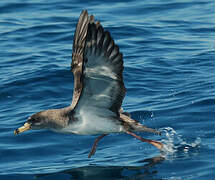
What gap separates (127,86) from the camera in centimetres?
1032

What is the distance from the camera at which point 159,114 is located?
8.80 metres

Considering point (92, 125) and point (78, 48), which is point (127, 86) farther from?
point (92, 125)

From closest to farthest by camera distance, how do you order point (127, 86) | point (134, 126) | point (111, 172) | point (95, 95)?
point (95, 95)
point (111, 172)
point (134, 126)
point (127, 86)

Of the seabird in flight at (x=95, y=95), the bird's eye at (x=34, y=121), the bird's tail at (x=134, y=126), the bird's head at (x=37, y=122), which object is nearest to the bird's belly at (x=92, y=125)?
the seabird in flight at (x=95, y=95)

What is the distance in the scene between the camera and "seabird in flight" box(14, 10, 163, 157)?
5711 mm

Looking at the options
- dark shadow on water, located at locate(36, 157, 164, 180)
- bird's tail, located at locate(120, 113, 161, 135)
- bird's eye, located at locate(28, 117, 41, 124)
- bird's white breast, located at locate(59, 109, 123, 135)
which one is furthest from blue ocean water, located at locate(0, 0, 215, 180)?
bird's eye, located at locate(28, 117, 41, 124)

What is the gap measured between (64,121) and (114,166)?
3.13 feet

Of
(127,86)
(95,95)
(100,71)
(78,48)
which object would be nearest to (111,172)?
(95,95)

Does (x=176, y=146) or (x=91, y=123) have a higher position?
(x=91, y=123)

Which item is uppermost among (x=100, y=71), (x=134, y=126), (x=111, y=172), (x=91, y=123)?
(x=100, y=71)

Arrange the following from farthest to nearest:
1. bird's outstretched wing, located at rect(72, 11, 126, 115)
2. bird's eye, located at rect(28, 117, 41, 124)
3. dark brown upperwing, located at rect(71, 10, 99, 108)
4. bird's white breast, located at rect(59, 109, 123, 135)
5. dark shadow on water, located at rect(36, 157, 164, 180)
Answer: dark brown upperwing, located at rect(71, 10, 99, 108)
bird's eye, located at rect(28, 117, 41, 124)
bird's white breast, located at rect(59, 109, 123, 135)
dark shadow on water, located at rect(36, 157, 164, 180)
bird's outstretched wing, located at rect(72, 11, 126, 115)

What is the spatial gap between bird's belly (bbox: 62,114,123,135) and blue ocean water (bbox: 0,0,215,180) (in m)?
0.54

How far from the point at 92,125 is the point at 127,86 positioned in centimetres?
356

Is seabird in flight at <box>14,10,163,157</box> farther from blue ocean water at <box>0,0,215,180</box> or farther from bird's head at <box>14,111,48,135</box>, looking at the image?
blue ocean water at <box>0,0,215,180</box>
